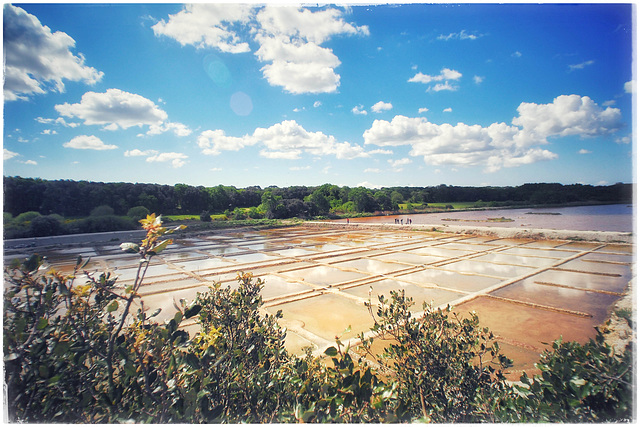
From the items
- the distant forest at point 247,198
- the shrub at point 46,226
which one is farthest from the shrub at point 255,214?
the shrub at point 46,226

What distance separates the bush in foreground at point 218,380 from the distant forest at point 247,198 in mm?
1495

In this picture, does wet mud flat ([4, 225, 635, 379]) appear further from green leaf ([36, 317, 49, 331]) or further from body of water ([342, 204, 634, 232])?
body of water ([342, 204, 634, 232])

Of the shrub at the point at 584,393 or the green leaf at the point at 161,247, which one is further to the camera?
the shrub at the point at 584,393

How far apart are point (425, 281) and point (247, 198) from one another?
5202cm

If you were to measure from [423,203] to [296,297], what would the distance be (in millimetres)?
65468

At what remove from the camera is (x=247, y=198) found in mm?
57812

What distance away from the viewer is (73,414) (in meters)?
1.49

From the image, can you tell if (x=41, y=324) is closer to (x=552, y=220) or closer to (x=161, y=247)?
(x=161, y=247)

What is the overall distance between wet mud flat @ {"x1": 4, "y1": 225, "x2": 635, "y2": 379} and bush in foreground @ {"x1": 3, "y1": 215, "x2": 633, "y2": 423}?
53 centimetres

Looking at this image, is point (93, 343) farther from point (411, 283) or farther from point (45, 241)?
point (45, 241)

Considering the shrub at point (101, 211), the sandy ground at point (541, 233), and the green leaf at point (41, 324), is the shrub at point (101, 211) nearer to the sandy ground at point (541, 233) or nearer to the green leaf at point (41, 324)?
the sandy ground at point (541, 233)

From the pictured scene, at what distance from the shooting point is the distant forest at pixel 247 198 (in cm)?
1936

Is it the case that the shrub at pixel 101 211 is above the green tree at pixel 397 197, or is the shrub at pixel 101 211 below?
below

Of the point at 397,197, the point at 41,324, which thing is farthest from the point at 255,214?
the point at 41,324
